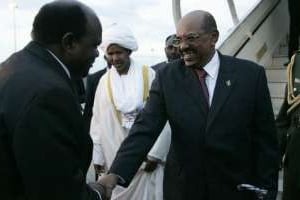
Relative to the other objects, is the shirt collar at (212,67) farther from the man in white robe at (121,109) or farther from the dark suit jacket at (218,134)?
the man in white robe at (121,109)

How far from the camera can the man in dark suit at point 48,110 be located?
174 cm

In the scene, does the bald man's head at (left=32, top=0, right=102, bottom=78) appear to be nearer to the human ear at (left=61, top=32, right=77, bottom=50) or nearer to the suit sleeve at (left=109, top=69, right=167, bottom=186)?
the human ear at (left=61, top=32, right=77, bottom=50)

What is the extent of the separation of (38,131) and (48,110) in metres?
0.08

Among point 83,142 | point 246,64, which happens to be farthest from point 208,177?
point 83,142

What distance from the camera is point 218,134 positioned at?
9.20 feet

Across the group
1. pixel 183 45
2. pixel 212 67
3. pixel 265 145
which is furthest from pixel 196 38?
pixel 265 145

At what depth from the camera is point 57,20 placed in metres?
1.85

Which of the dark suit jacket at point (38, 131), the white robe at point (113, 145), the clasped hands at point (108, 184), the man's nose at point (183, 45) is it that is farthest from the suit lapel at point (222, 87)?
the dark suit jacket at point (38, 131)

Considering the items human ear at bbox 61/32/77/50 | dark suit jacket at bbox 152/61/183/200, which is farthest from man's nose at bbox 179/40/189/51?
human ear at bbox 61/32/77/50

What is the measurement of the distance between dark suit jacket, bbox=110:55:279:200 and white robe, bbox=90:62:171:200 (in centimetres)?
84

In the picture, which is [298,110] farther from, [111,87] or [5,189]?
[5,189]

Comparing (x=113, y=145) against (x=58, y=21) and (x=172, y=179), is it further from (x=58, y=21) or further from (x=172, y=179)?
(x=58, y=21)

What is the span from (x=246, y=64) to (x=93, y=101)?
73.8 inches

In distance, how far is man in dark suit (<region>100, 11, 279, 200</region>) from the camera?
9.27 ft
